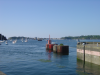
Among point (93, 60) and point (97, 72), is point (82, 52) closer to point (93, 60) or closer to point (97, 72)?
point (93, 60)

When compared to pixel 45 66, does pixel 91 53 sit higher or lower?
higher

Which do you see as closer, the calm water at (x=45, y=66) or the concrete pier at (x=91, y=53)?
the calm water at (x=45, y=66)

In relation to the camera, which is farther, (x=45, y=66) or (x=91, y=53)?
(x=91, y=53)

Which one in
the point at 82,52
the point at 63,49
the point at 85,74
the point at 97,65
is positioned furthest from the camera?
the point at 63,49

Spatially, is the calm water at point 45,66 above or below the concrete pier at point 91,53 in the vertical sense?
below

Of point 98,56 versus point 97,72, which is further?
point 98,56

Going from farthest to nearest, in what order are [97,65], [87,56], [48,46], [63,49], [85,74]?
[48,46] < [63,49] < [87,56] < [97,65] < [85,74]

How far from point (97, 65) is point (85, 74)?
5.18 metres

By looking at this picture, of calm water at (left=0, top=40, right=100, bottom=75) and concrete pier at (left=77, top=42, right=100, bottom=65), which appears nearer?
calm water at (left=0, top=40, right=100, bottom=75)

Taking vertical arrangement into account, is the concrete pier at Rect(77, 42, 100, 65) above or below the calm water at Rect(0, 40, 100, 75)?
above

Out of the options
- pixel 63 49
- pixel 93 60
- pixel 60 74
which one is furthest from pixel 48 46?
pixel 60 74

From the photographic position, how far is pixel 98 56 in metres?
25.9

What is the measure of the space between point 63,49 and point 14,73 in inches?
1217

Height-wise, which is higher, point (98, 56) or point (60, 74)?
point (98, 56)
